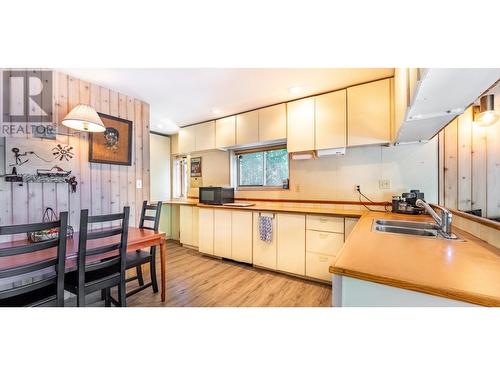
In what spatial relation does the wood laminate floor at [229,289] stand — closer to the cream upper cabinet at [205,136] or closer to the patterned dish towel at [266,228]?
the patterned dish towel at [266,228]

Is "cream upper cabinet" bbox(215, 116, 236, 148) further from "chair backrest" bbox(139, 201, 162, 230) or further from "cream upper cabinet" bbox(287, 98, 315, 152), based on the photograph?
"chair backrest" bbox(139, 201, 162, 230)

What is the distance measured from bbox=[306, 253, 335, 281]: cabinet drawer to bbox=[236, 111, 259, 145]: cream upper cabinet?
1672 millimetres

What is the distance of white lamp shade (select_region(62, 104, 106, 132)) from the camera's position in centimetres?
173

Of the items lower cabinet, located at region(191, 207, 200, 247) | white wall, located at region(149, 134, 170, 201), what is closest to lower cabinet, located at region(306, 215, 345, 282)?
lower cabinet, located at region(191, 207, 200, 247)

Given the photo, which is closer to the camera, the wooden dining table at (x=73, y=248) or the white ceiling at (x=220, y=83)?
the wooden dining table at (x=73, y=248)

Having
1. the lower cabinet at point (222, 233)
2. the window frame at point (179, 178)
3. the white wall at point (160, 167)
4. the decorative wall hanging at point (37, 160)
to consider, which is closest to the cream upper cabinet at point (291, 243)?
the lower cabinet at point (222, 233)

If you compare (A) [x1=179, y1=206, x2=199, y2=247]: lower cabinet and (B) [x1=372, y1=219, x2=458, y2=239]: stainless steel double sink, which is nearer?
(B) [x1=372, y1=219, x2=458, y2=239]: stainless steel double sink

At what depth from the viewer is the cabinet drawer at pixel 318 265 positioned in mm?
2242

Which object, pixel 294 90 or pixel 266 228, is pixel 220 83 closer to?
pixel 294 90

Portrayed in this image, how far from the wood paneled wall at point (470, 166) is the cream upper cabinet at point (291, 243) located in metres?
1.42
